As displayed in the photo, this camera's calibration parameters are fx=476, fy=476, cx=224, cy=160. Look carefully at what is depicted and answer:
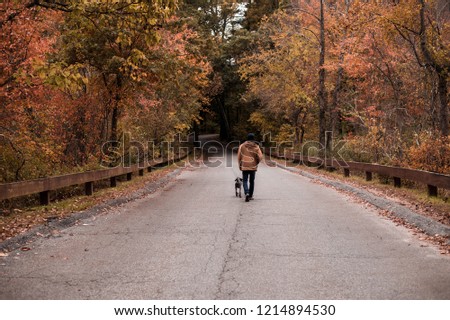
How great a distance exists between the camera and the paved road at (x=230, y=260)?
5316 millimetres

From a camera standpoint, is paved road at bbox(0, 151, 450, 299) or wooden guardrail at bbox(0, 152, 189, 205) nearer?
paved road at bbox(0, 151, 450, 299)

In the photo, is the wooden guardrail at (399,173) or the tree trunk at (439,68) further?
the tree trunk at (439,68)

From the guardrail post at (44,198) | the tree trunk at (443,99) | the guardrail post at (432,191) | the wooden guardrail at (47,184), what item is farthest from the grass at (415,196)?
the guardrail post at (44,198)

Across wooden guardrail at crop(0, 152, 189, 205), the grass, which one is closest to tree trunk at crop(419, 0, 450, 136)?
the grass

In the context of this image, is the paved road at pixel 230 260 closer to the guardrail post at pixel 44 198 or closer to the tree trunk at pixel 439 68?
the guardrail post at pixel 44 198

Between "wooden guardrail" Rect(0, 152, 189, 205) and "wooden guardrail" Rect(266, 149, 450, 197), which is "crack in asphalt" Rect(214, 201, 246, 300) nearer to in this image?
"wooden guardrail" Rect(0, 152, 189, 205)

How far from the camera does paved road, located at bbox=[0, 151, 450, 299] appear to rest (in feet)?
17.4

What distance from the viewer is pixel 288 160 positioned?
1491 inches

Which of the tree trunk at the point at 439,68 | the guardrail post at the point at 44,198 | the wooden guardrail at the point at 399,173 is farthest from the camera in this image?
the tree trunk at the point at 439,68

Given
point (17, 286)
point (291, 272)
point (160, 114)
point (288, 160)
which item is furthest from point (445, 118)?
point (288, 160)

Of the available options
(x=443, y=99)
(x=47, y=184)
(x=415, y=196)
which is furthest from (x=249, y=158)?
(x=443, y=99)

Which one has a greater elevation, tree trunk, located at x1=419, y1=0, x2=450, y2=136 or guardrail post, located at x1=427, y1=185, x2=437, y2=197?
tree trunk, located at x1=419, y1=0, x2=450, y2=136

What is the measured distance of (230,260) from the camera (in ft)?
22.1
